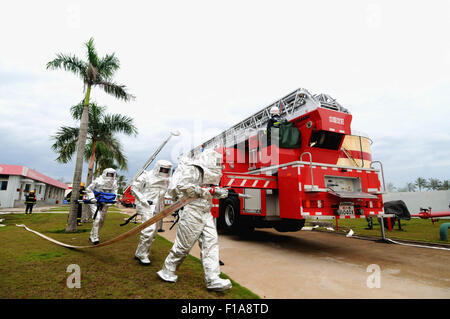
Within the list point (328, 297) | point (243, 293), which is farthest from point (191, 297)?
point (328, 297)

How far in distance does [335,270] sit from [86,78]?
9.31 metres

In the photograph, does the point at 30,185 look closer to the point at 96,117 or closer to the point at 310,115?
the point at 96,117

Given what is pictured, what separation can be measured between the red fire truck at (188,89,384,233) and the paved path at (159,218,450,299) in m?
0.81

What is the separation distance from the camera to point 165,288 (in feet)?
8.84

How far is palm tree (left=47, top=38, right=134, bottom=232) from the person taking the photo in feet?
24.5

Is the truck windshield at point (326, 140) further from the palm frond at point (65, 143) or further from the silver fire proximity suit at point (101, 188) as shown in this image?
the palm frond at point (65, 143)

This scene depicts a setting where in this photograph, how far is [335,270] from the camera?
145 inches

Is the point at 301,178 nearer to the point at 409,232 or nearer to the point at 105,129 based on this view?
the point at 409,232

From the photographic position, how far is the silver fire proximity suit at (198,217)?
2.75 m

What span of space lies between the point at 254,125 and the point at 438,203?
1819cm

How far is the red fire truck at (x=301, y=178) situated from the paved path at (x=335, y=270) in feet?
2.67

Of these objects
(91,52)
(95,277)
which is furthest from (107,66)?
(95,277)

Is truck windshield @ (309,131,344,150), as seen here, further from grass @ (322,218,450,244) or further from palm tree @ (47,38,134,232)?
palm tree @ (47,38,134,232)

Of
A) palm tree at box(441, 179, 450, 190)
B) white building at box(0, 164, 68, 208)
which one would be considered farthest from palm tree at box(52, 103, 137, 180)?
palm tree at box(441, 179, 450, 190)
